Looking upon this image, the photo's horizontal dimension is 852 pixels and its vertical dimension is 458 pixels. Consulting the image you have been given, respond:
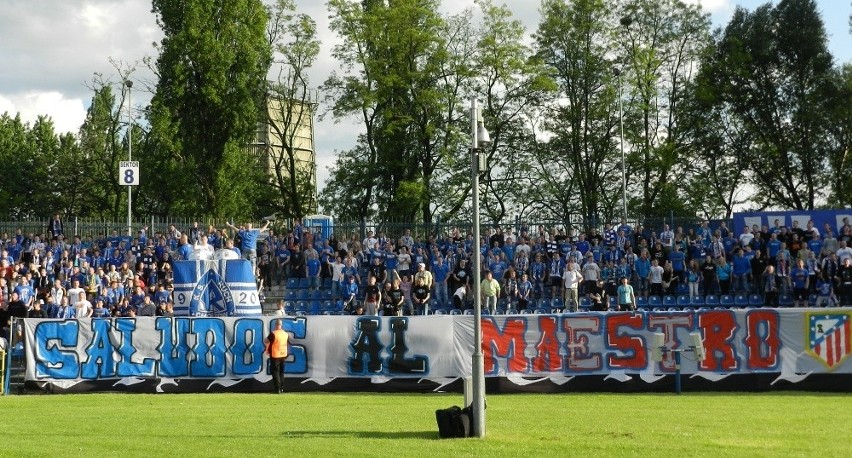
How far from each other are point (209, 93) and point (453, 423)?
4219 cm

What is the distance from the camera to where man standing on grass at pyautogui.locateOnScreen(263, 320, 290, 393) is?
2617cm

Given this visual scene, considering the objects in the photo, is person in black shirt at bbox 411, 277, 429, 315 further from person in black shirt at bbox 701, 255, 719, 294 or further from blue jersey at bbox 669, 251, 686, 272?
person in black shirt at bbox 701, 255, 719, 294

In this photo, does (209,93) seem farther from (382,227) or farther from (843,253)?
(843,253)

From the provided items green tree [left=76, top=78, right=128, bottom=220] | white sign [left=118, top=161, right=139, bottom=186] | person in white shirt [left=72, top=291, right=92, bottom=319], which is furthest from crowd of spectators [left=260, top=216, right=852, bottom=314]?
green tree [left=76, top=78, right=128, bottom=220]

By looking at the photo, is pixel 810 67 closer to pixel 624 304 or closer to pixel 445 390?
pixel 624 304

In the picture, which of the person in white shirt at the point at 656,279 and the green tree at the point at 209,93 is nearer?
the person in white shirt at the point at 656,279

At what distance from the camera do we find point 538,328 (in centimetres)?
2638

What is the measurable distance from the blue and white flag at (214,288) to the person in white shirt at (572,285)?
35.2 feet

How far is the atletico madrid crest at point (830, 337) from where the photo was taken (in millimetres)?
24703

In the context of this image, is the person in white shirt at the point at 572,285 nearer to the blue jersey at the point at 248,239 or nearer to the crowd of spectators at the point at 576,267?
the crowd of spectators at the point at 576,267

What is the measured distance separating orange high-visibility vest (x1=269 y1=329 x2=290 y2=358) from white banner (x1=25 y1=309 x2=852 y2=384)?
1128 mm

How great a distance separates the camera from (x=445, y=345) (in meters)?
26.6

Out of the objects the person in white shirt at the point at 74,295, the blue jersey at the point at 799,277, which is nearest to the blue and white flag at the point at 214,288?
the person in white shirt at the point at 74,295

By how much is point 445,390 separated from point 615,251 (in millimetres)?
13239
